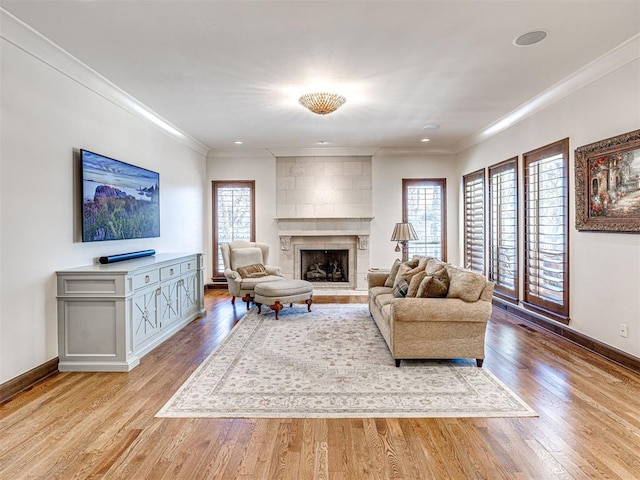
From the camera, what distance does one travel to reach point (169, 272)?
176 inches

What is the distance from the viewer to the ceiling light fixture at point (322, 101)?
4176mm

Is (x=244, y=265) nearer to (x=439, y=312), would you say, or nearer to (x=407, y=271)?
(x=407, y=271)

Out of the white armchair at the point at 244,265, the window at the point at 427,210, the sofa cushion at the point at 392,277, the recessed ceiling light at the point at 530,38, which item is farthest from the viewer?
the window at the point at 427,210

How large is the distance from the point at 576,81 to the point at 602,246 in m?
1.80

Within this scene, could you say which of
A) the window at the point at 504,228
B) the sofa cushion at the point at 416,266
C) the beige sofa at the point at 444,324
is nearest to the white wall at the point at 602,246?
the window at the point at 504,228

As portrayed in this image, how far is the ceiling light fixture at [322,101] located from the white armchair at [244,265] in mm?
2759

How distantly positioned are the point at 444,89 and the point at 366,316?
317 centimetres

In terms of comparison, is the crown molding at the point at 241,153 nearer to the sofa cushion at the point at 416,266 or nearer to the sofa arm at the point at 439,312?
the sofa cushion at the point at 416,266

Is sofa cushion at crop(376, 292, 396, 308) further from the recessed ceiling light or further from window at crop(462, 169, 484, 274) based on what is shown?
window at crop(462, 169, 484, 274)

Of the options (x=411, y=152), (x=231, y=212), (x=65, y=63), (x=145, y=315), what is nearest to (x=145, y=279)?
(x=145, y=315)

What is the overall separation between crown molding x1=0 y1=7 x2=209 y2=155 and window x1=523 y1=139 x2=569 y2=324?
5250mm


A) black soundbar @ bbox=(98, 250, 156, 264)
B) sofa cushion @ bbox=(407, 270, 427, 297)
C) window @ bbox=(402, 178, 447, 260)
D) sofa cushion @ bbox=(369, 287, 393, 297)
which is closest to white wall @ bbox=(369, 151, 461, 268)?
window @ bbox=(402, 178, 447, 260)

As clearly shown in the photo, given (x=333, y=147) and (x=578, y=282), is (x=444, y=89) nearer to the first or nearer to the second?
(x=578, y=282)

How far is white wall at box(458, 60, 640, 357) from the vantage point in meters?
3.38
